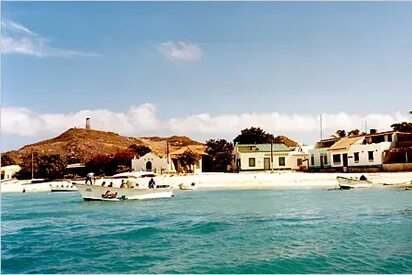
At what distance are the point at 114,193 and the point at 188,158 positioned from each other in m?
19.6

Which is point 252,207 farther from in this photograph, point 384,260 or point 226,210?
point 384,260

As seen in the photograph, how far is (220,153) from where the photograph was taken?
5069 cm

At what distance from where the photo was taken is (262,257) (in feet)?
36.9

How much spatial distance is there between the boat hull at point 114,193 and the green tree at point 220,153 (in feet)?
73.0

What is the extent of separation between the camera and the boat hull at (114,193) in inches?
1057

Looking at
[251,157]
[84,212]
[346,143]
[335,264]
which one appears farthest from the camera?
[251,157]

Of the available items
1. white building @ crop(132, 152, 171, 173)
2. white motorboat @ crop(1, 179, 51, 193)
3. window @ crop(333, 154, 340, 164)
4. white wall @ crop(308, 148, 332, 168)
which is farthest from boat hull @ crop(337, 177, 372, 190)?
white motorboat @ crop(1, 179, 51, 193)

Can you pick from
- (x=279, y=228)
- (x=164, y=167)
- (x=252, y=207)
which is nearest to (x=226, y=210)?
(x=252, y=207)

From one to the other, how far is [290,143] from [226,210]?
5140 cm

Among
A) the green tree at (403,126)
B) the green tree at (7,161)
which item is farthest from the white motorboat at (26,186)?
the green tree at (403,126)

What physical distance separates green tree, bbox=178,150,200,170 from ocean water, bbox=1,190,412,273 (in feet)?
76.1

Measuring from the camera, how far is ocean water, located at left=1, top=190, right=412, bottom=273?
10602 millimetres

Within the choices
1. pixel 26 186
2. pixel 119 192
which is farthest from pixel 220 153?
pixel 119 192

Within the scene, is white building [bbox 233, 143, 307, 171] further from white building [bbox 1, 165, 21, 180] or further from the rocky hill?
white building [bbox 1, 165, 21, 180]
